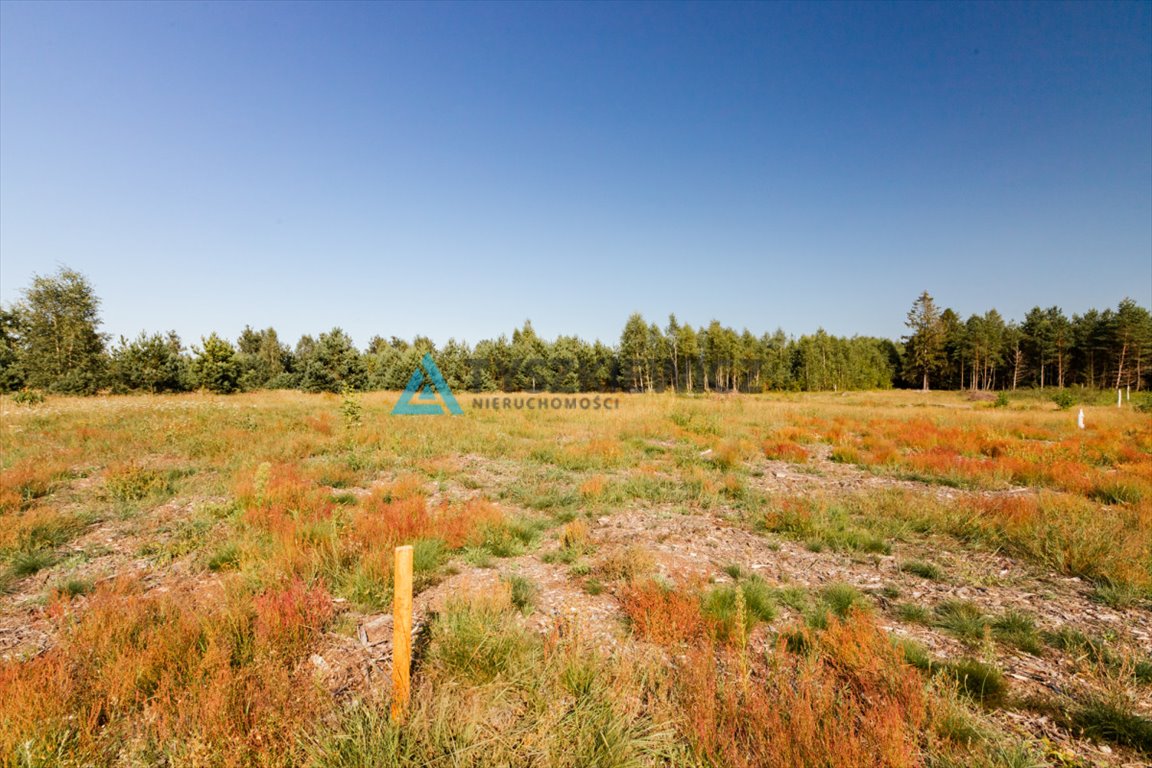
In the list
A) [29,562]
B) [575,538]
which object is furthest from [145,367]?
[575,538]

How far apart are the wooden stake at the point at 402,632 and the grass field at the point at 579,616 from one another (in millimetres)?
156

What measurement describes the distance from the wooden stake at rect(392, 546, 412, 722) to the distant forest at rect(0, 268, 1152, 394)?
1612 inches

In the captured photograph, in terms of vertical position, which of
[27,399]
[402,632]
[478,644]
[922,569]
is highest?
[27,399]

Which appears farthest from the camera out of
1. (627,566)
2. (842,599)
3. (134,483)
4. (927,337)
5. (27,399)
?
(927,337)

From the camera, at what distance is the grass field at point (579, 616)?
9.09ft

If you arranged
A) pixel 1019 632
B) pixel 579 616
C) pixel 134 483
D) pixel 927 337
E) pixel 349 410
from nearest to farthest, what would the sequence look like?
pixel 1019 632 → pixel 579 616 → pixel 134 483 → pixel 349 410 → pixel 927 337

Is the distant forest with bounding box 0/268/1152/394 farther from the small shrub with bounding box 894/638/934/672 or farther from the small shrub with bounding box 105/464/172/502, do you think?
the small shrub with bounding box 894/638/934/672

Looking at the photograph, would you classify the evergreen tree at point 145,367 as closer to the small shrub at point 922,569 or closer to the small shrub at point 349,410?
the small shrub at point 349,410

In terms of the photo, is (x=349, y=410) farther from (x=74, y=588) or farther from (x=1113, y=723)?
(x=1113, y=723)

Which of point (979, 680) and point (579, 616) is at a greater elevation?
point (979, 680)

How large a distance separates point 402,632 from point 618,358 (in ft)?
193

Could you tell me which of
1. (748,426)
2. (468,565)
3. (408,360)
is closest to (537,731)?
(468,565)

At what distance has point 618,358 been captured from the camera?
200 feet

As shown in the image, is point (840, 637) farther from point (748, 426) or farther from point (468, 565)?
point (748, 426)
